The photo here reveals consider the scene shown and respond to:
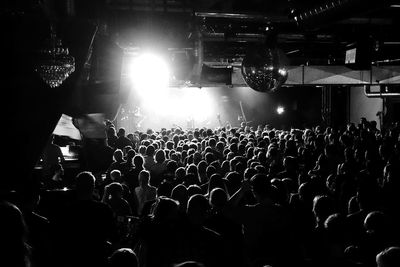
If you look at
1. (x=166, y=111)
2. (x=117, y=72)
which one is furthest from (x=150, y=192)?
(x=166, y=111)

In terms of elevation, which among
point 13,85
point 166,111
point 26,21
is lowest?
point 166,111

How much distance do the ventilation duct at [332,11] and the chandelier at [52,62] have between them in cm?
283

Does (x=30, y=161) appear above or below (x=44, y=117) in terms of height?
below

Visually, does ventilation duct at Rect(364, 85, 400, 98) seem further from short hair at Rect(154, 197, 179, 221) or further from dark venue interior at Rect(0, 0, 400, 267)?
short hair at Rect(154, 197, 179, 221)

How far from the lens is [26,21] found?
4.63 metres

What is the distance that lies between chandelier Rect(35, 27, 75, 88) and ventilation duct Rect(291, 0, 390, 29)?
9.27 ft

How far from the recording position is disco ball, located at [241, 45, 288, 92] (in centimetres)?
609

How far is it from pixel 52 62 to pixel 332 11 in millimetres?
3046

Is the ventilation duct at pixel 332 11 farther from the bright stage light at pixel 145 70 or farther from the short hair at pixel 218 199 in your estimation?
the bright stage light at pixel 145 70

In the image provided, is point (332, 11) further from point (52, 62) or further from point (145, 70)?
point (145, 70)

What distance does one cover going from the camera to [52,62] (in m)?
4.08

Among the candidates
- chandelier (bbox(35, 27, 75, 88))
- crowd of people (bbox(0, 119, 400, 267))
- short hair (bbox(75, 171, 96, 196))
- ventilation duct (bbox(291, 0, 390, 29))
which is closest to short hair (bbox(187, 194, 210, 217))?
crowd of people (bbox(0, 119, 400, 267))

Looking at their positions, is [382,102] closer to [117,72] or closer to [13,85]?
[117,72]

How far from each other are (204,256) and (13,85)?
7.90 ft
